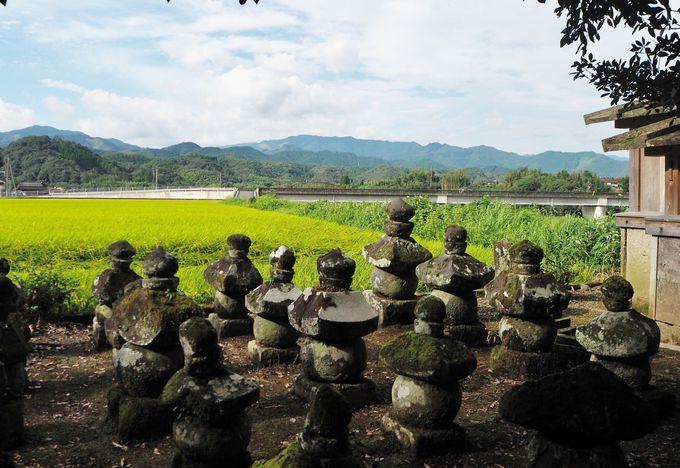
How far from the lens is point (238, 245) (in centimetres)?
787

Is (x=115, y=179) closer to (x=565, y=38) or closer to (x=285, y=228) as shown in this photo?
(x=285, y=228)

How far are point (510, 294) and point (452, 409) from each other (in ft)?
7.78

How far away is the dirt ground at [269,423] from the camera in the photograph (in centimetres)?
446

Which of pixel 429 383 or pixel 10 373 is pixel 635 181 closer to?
pixel 429 383

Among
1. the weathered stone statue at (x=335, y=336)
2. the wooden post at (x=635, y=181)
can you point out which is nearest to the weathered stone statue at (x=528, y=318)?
the weathered stone statue at (x=335, y=336)

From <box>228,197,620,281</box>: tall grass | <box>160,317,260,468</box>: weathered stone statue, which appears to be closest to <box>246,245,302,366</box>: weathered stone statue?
<box>160,317,260,468</box>: weathered stone statue

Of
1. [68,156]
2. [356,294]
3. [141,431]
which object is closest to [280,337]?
[356,294]

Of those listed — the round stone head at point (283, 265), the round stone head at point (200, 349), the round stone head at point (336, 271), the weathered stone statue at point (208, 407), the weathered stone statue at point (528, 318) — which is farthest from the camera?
the round stone head at point (283, 265)

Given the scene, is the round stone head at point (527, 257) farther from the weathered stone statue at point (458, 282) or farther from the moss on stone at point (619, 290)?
the moss on stone at point (619, 290)

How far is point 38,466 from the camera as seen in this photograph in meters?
4.33

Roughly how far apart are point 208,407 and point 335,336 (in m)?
2.23

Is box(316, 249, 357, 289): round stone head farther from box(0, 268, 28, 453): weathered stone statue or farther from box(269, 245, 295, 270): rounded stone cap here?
box(0, 268, 28, 453): weathered stone statue

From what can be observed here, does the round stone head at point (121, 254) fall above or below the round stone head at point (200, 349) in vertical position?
above

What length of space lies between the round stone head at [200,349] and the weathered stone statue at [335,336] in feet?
6.24
